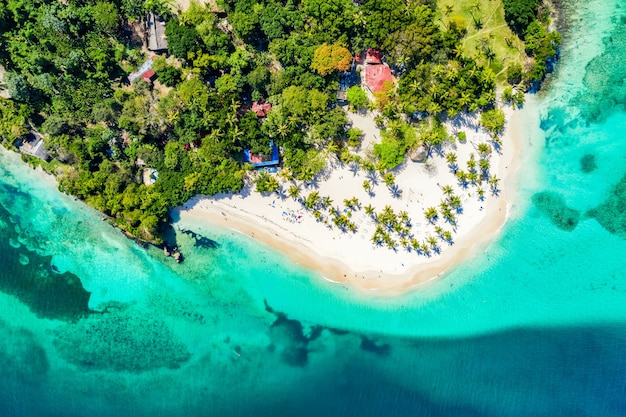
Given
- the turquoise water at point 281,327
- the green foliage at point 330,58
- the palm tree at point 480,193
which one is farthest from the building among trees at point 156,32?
the palm tree at point 480,193

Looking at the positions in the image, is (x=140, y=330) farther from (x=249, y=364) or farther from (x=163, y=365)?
(x=249, y=364)

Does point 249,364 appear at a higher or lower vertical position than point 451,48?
lower

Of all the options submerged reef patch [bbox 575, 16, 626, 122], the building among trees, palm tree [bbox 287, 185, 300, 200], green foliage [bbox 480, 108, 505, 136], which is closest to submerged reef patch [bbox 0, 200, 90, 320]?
the building among trees

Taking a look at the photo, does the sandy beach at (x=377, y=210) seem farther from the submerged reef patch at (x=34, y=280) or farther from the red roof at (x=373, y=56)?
the submerged reef patch at (x=34, y=280)

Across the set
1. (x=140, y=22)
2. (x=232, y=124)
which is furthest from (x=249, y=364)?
(x=140, y=22)

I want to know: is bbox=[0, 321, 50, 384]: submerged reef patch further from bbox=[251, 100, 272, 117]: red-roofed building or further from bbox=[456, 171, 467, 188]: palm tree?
bbox=[456, 171, 467, 188]: palm tree

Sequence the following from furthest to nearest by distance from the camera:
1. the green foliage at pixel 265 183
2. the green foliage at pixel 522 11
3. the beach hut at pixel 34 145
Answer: the green foliage at pixel 265 183
the beach hut at pixel 34 145
the green foliage at pixel 522 11

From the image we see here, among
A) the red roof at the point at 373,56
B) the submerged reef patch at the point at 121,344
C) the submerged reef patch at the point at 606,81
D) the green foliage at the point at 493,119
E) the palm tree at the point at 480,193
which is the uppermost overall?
the submerged reef patch at the point at 606,81

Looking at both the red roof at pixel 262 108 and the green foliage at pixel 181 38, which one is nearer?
the green foliage at pixel 181 38
